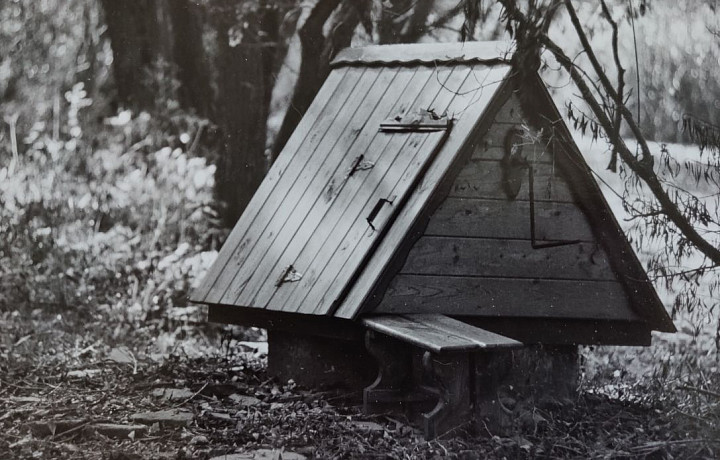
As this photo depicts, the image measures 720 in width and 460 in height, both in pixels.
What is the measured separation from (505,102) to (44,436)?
3.41 meters

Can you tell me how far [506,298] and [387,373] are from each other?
1.00 m

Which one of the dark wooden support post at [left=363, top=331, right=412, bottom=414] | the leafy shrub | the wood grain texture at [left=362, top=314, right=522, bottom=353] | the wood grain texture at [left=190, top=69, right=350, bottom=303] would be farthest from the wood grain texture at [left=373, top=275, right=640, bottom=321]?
the leafy shrub

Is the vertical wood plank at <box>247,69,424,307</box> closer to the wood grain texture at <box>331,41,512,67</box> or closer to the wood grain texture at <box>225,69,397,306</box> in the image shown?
the wood grain texture at <box>225,69,397,306</box>

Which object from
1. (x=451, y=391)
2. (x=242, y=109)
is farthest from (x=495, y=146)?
(x=242, y=109)

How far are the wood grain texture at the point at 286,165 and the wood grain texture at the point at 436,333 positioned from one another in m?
2.00

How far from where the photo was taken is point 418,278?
634 centimetres

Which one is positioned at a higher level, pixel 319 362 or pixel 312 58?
pixel 312 58

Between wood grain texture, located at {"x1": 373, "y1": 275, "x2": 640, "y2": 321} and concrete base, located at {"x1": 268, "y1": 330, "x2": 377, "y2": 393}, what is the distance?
20.9 inches

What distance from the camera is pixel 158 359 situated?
8.55m

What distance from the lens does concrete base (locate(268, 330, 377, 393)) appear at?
21.8ft

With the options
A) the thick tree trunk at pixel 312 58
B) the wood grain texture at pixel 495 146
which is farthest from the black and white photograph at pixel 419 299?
the thick tree trunk at pixel 312 58

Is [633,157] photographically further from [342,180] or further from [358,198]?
[342,180]

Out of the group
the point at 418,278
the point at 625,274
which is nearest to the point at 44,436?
the point at 418,278

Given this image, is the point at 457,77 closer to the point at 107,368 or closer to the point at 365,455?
the point at 365,455
